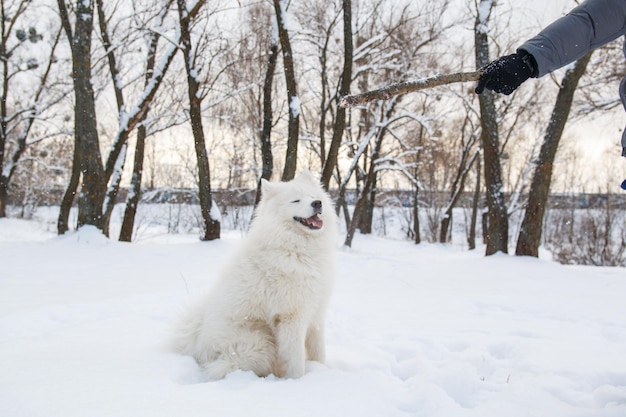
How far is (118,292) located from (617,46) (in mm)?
12392

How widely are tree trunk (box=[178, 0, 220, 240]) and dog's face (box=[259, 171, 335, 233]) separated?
24.3 ft

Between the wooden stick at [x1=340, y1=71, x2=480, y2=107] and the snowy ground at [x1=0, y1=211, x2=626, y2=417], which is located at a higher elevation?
the wooden stick at [x1=340, y1=71, x2=480, y2=107]

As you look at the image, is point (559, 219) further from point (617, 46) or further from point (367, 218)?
point (617, 46)

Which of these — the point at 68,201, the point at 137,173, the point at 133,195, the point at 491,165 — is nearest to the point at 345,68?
the point at 491,165

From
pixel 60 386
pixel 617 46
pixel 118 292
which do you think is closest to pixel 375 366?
pixel 60 386

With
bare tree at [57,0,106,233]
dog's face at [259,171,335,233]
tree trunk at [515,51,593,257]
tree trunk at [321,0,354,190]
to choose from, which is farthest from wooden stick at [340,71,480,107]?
bare tree at [57,0,106,233]

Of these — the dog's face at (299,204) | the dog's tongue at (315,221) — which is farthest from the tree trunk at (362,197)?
the dog's tongue at (315,221)

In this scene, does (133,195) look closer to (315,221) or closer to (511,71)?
(315,221)

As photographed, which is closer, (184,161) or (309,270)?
(309,270)

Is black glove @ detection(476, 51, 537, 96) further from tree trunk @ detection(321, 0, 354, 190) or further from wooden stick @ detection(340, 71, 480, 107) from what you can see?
tree trunk @ detection(321, 0, 354, 190)

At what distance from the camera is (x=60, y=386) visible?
218 centimetres

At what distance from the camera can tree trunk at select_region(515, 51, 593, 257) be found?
8.32 meters

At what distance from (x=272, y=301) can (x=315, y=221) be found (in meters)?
0.77

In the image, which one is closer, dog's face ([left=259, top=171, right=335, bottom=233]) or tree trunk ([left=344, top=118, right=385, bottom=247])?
dog's face ([left=259, top=171, right=335, bottom=233])
